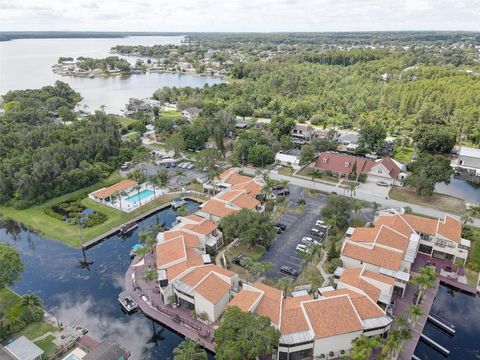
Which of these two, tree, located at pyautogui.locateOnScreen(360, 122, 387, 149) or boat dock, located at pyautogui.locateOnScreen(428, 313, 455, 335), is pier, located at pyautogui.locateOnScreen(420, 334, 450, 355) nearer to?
boat dock, located at pyautogui.locateOnScreen(428, 313, 455, 335)

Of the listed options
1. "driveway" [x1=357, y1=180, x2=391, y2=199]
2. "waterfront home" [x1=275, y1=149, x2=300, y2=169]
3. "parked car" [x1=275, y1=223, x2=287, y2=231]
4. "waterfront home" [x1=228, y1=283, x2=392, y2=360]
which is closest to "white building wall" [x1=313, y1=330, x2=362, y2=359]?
"waterfront home" [x1=228, y1=283, x2=392, y2=360]

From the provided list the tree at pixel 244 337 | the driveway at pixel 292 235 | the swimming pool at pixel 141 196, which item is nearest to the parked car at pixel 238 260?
the driveway at pixel 292 235

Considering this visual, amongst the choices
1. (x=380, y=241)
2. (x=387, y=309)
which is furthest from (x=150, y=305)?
(x=380, y=241)

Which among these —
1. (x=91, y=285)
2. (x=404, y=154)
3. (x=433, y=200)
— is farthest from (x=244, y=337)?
(x=404, y=154)

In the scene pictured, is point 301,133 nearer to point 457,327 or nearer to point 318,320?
point 457,327

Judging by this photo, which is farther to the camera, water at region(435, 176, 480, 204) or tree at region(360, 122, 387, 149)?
tree at region(360, 122, 387, 149)

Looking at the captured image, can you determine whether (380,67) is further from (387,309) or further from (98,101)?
(387,309)
